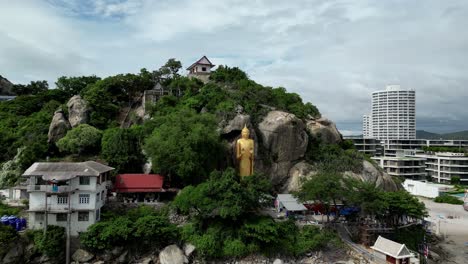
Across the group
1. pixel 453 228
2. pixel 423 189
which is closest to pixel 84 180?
pixel 453 228

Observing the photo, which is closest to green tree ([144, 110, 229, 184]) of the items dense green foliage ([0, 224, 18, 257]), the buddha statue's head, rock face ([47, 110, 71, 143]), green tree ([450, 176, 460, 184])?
the buddha statue's head

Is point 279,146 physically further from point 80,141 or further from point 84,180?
point 80,141

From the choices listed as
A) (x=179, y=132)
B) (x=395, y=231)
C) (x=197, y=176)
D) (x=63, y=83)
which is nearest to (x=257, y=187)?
(x=197, y=176)

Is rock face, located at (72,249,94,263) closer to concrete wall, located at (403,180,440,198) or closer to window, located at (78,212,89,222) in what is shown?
window, located at (78,212,89,222)

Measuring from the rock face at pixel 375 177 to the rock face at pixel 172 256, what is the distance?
2275cm

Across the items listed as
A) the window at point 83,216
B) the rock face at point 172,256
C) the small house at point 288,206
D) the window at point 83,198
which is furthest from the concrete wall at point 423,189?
the window at point 83,198

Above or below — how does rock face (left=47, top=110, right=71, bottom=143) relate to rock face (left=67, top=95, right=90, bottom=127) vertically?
below

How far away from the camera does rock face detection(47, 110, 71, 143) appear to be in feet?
137

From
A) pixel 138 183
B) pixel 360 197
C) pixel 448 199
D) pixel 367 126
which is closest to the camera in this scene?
pixel 360 197

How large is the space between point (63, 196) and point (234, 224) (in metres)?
15.1

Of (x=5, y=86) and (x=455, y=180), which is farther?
(x=455, y=180)

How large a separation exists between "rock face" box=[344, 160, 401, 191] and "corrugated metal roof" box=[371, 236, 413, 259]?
48.3ft

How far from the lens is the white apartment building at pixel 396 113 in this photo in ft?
404

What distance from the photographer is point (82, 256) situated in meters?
28.1
